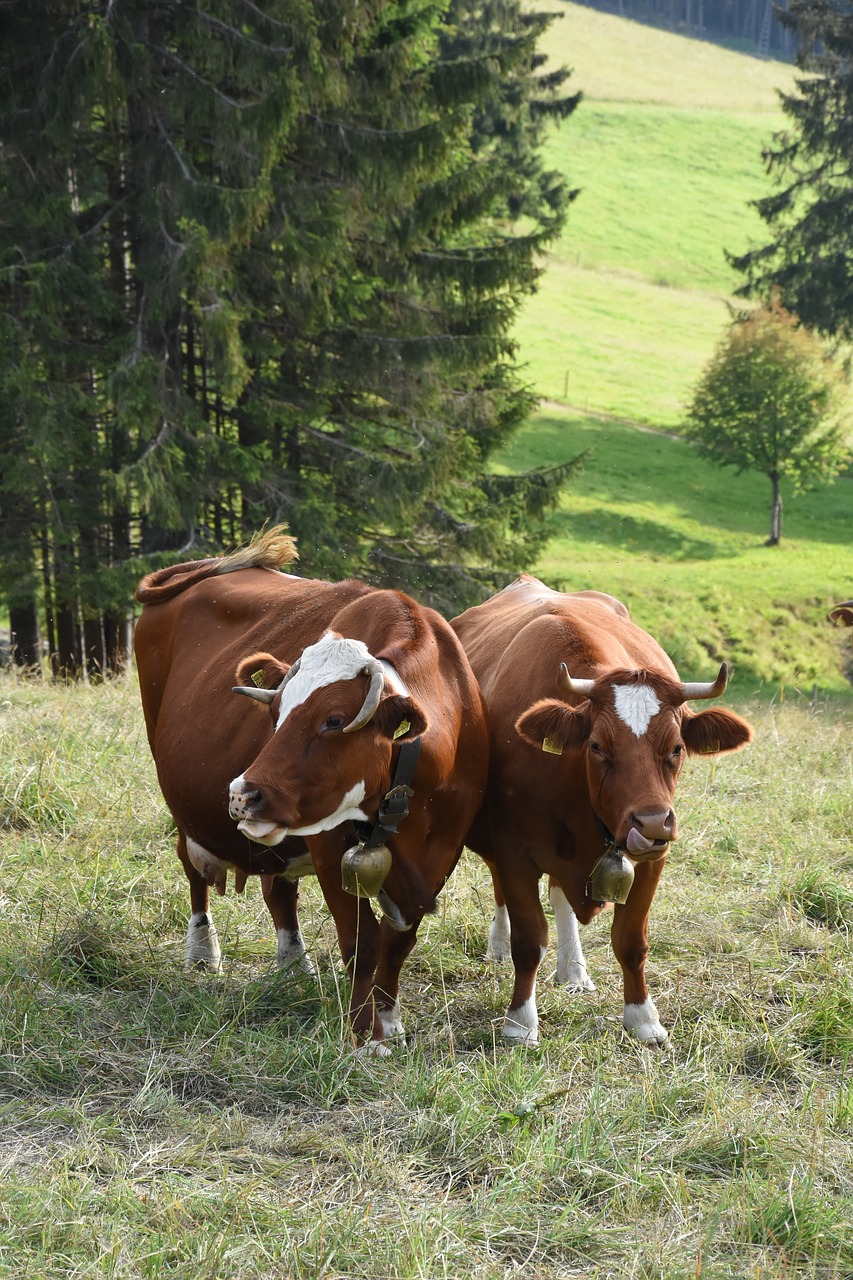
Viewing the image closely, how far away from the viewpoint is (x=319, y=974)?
17.5 feet

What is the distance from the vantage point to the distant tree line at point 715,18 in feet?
364

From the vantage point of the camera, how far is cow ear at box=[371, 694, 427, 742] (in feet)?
15.2

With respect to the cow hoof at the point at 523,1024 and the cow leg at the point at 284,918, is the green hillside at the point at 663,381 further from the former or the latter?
the cow hoof at the point at 523,1024

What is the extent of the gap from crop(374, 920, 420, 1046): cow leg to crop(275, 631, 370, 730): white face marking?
1.05 m

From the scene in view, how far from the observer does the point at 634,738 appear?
473cm

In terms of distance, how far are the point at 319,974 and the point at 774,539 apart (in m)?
31.4

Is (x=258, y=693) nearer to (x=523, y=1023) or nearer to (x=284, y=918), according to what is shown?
(x=284, y=918)

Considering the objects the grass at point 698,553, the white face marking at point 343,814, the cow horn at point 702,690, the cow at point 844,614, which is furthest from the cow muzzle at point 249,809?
the grass at point 698,553

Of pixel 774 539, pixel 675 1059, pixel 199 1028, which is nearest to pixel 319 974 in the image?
pixel 199 1028

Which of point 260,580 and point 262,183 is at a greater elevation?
point 262,183

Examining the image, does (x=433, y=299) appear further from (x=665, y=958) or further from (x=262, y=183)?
(x=665, y=958)

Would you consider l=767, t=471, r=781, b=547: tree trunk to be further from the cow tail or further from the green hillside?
the cow tail

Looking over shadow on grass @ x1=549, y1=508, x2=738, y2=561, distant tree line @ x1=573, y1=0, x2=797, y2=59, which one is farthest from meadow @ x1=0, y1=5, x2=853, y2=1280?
distant tree line @ x1=573, y1=0, x2=797, y2=59

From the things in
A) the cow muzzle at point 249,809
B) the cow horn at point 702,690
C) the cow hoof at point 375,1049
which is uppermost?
the cow horn at point 702,690
